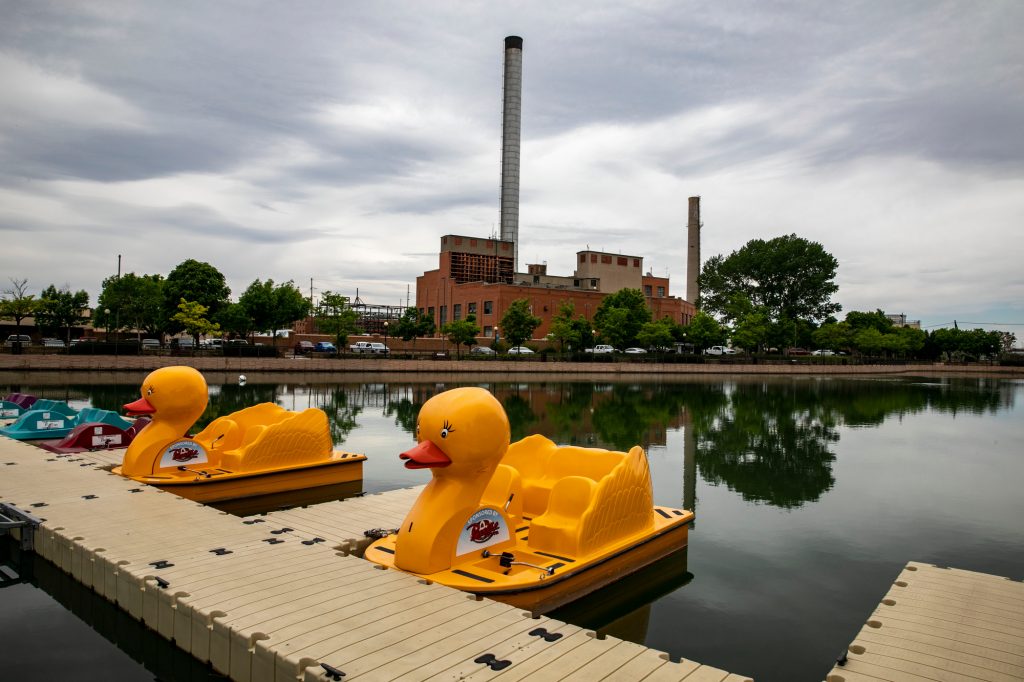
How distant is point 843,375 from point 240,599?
7359 centimetres

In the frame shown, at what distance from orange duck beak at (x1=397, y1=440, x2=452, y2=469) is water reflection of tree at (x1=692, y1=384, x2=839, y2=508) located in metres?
9.29

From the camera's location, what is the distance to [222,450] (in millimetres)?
12812

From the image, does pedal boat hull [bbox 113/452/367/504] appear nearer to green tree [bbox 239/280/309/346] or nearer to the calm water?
the calm water

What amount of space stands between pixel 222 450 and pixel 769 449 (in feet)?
50.6

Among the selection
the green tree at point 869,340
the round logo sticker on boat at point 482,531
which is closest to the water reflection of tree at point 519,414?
the round logo sticker on boat at point 482,531

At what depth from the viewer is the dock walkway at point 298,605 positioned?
504 cm

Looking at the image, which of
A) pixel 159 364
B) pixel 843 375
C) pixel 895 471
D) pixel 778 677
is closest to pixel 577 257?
pixel 843 375

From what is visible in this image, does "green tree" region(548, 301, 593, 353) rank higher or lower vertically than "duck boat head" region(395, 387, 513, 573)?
higher

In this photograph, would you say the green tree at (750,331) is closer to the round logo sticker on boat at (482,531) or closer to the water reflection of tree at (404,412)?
the water reflection of tree at (404,412)

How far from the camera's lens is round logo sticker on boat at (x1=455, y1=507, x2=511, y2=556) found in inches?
287

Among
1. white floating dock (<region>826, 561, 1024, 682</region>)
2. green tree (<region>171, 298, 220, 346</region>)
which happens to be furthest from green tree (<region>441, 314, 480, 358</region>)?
white floating dock (<region>826, 561, 1024, 682</region>)

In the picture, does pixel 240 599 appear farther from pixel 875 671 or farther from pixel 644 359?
pixel 644 359

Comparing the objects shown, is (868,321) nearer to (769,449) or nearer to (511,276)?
(511,276)

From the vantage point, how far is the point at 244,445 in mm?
12875
